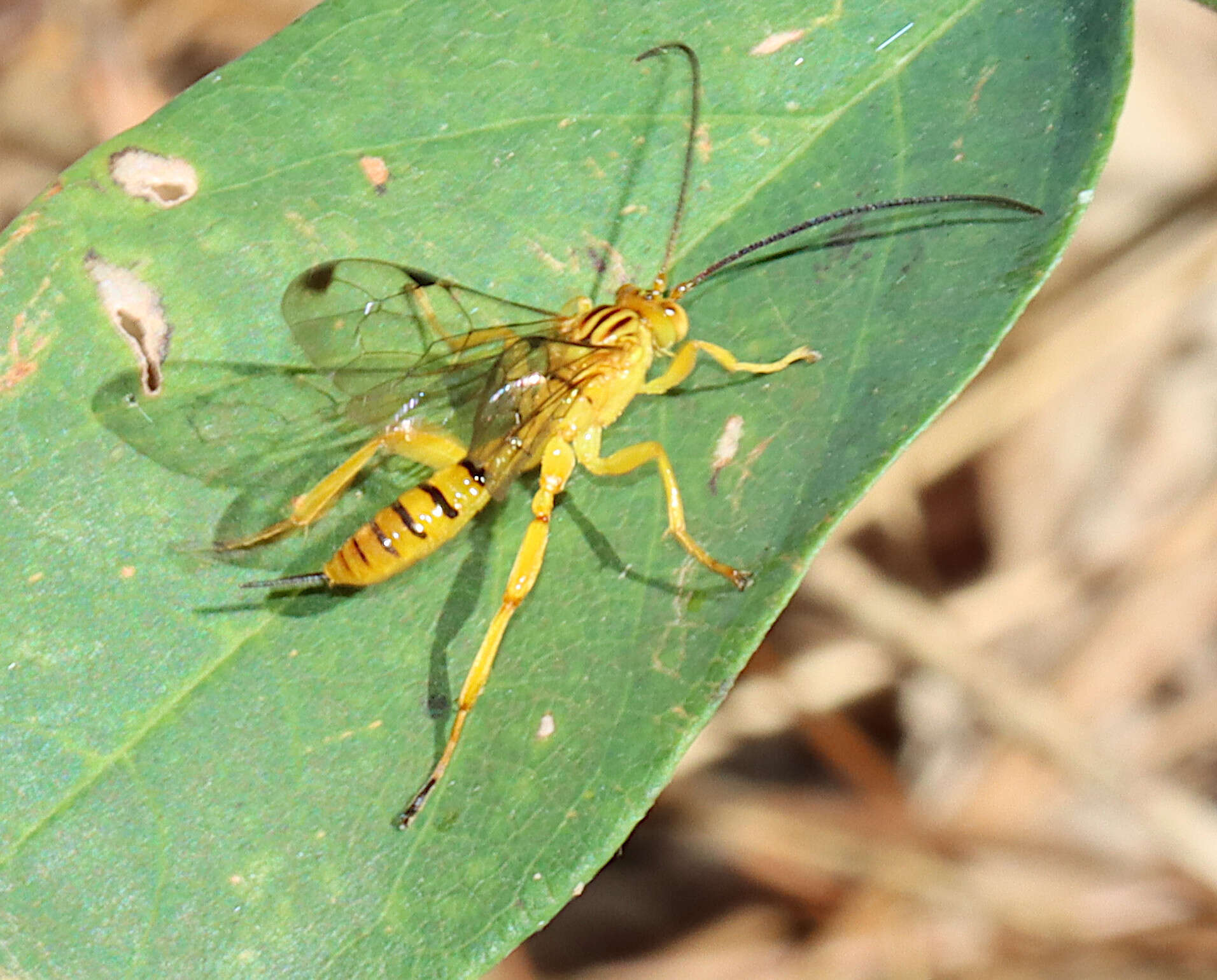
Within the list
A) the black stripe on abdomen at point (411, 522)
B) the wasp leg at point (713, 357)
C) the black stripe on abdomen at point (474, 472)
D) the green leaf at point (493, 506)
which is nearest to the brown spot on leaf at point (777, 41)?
the green leaf at point (493, 506)

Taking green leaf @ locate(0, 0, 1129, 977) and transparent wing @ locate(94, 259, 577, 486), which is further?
transparent wing @ locate(94, 259, 577, 486)

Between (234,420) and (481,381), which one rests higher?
(234,420)

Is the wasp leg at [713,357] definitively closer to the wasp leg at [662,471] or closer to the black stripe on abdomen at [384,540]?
the wasp leg at [662,471]

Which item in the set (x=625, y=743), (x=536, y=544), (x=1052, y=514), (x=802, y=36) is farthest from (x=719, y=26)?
(x=1052, y=514)

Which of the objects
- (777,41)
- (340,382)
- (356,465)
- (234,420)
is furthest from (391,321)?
(777,41)

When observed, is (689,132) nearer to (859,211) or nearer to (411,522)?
(859,211)

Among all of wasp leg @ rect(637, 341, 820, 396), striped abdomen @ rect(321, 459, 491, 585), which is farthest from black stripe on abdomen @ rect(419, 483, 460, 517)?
wasp leg @ rect(637, 341, 820, 396)

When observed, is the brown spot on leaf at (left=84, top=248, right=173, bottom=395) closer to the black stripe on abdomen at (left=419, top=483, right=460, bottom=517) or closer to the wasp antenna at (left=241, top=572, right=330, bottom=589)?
the wasp antenna at (left=241, top=572, right=330, bottom=589)
